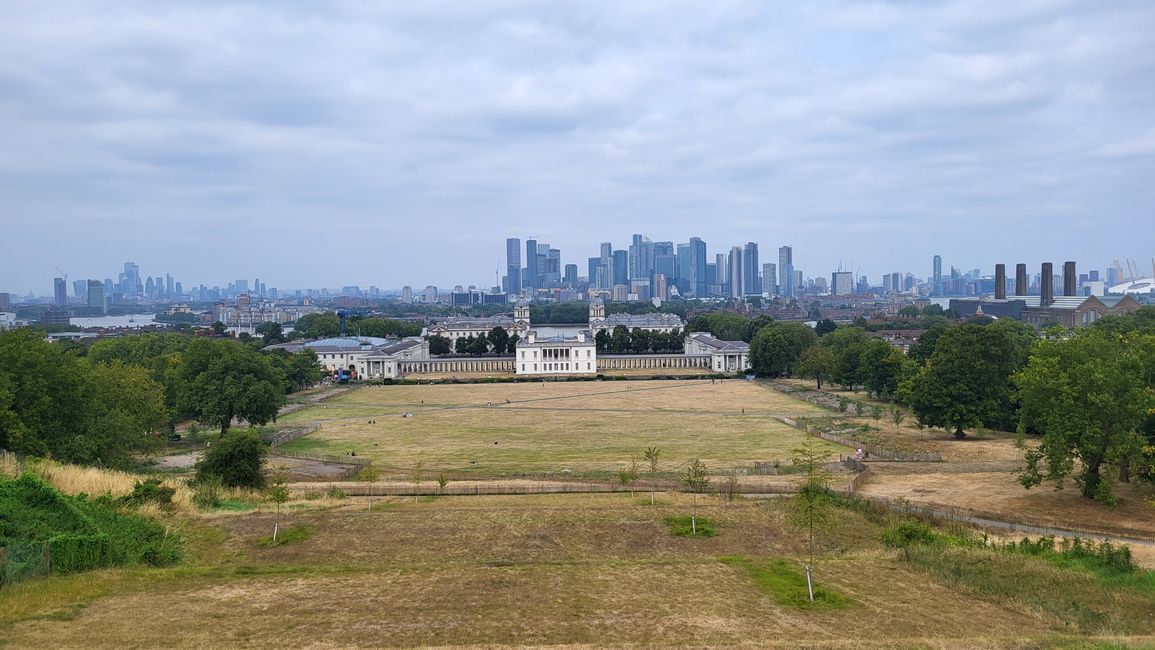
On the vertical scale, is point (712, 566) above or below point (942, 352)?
below

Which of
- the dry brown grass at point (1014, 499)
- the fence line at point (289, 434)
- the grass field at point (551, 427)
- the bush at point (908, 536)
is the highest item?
the bush at point (908, 536)

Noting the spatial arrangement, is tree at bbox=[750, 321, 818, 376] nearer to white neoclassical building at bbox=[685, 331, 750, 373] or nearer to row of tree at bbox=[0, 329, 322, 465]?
white neoclassical building at bbox=[685, 331, 750, 373]

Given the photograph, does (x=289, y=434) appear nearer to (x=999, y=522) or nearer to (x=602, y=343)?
(x=999, y=522)

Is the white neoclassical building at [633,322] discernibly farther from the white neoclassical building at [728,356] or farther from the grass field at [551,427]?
the grass field at [551,427]

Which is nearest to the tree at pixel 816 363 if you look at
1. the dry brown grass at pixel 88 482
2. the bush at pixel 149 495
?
the dry brown grass at pixel 88 482

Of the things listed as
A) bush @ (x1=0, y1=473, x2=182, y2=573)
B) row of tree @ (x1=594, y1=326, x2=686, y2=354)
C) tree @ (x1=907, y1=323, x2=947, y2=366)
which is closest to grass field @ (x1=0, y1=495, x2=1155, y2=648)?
bush @ (x1=0, y1=473, x2=182, y2=573)

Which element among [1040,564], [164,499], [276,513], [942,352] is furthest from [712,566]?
[942,352]

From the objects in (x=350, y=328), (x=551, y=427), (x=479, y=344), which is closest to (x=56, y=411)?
(x=551, y=427)

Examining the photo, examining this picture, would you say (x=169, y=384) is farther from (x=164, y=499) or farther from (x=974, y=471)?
(x=974, y=471)
